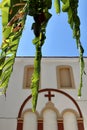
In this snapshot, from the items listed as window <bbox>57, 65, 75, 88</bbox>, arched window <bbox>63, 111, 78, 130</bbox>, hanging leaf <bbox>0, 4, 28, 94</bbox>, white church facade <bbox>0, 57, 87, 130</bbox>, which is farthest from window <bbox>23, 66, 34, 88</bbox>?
hanging leaf <bbox>0, 4, 28, 94</bbox>

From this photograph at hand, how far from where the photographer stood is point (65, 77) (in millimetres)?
9688

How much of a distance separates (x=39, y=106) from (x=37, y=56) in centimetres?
813

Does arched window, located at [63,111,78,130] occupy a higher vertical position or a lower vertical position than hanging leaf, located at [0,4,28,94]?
lower

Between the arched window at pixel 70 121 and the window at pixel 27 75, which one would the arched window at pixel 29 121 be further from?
the window at pixel 27 75

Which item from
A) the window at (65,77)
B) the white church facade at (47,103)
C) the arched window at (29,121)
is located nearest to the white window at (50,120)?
the white church facade at (47,103)

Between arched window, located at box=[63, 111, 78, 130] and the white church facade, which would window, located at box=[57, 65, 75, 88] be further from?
arched window, located at box=[63, 111, 78, 130]

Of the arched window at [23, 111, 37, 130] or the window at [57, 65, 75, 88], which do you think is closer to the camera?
the arched window at [23, 111, 37, 130]

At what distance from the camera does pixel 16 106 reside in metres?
8.52

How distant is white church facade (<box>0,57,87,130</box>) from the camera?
8102mm

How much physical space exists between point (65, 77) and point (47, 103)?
1.42 m

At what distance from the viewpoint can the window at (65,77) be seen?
930 cm

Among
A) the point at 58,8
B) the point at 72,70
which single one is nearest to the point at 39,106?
the point at 72,70

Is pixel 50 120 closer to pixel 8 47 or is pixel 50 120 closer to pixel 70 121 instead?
pixel 70 121

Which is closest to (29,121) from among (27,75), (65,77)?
(27,75)
